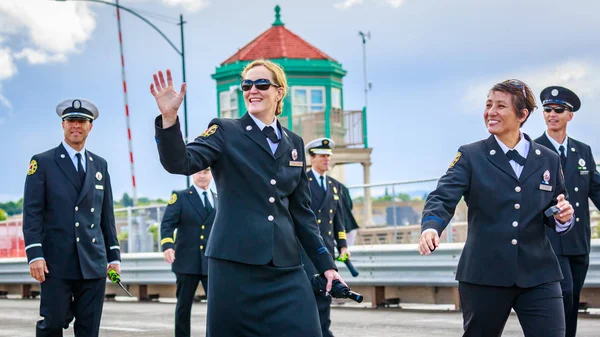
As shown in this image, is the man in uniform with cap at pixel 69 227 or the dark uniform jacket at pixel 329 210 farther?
the dark uniform jacket at pixel 329 210

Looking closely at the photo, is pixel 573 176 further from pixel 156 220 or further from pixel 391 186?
pixel 156 220

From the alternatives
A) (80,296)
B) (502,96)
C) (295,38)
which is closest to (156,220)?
(80,296)

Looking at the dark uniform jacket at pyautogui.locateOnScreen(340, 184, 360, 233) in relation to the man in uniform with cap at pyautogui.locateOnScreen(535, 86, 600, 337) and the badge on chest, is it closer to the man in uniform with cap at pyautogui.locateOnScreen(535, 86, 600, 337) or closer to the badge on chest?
the man in uniform with cap at pyautogui.locateOnScreen(535, 86, 600, 337)

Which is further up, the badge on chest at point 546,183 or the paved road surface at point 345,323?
the badge on chest at point 546,183

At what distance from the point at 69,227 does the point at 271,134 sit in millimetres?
2799

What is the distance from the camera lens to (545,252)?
249 inches

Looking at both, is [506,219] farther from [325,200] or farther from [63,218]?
[325,200]

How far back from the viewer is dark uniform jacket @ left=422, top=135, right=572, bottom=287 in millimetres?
6191

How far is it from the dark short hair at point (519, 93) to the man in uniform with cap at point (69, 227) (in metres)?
3.33

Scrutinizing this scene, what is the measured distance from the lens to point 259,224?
224 inches

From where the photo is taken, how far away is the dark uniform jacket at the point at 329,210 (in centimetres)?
1151

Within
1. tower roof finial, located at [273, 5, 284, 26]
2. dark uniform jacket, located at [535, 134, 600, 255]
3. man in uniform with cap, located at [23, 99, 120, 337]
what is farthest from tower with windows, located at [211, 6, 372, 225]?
man in uniform with cap, located at [23, 99, 120, 337]

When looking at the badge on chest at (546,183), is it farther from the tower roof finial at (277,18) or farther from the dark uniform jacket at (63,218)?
the tower roof finial at (277,18)

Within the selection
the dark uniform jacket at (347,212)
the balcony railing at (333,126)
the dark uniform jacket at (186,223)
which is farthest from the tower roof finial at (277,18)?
the dark uniform jacket at (186,223)
